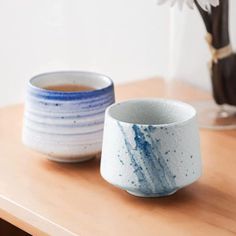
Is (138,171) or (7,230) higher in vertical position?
(138,171)

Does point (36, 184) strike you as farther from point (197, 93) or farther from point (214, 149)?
point (197, 93)

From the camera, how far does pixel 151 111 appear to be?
819mm

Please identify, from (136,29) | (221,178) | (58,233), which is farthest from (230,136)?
(136,29)

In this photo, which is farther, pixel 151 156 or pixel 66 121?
pixel 66 121

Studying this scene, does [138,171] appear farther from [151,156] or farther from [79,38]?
[79,38]

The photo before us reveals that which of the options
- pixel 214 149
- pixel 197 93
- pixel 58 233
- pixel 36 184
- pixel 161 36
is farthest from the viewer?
pixel 161 36

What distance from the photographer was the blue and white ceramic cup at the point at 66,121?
0.83m

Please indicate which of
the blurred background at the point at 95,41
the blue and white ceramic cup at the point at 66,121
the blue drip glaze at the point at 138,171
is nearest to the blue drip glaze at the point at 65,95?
the blue and white ceramic cup at the point at 66,121

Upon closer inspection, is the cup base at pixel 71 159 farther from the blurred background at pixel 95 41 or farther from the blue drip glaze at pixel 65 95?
the blurred background at pixel 95 41

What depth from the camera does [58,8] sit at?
142 centimetres

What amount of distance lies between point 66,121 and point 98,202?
0.12 meters

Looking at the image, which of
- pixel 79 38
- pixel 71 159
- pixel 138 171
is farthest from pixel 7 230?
pixel 79 38

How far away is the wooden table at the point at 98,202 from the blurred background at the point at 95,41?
0.45 m

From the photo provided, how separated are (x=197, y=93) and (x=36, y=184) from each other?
506mm
